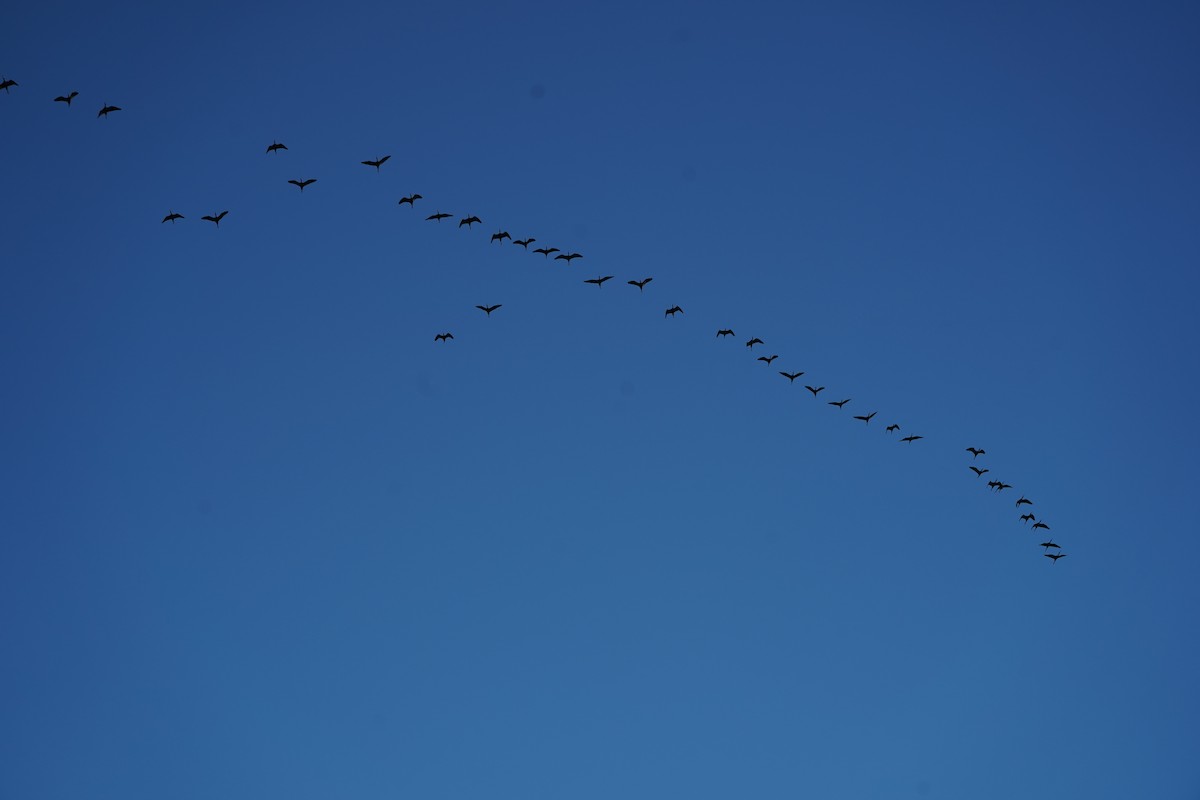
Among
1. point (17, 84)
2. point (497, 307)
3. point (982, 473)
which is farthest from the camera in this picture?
point (982, 473)

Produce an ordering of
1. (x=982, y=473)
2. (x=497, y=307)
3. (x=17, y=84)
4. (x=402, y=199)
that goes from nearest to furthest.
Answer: (x=17, y=84), (x=402, y=199), (x=497, y=307), (x=982, y=473)

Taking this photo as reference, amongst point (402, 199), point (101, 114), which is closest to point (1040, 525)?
point (402, 199)

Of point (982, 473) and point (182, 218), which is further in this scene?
point (982, 473)

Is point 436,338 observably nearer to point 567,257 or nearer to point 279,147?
point 567,257

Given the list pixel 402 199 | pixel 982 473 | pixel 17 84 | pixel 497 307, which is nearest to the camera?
pixel 17 84

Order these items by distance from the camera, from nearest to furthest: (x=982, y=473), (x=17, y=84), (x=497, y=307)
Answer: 1. (x=17, y=84)
2. (x=497, y=307)
3. (x=982, y=473)

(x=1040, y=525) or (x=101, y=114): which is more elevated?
(x=101, y=114)

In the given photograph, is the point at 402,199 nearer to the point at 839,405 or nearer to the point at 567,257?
the point at 567,257

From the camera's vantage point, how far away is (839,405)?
269 ft

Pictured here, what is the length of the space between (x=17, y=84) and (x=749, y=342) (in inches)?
1459

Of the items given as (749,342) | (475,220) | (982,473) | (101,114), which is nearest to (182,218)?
(101,114)

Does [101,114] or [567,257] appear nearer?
[101,114]

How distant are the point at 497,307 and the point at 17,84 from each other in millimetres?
24798

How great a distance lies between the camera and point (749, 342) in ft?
249
